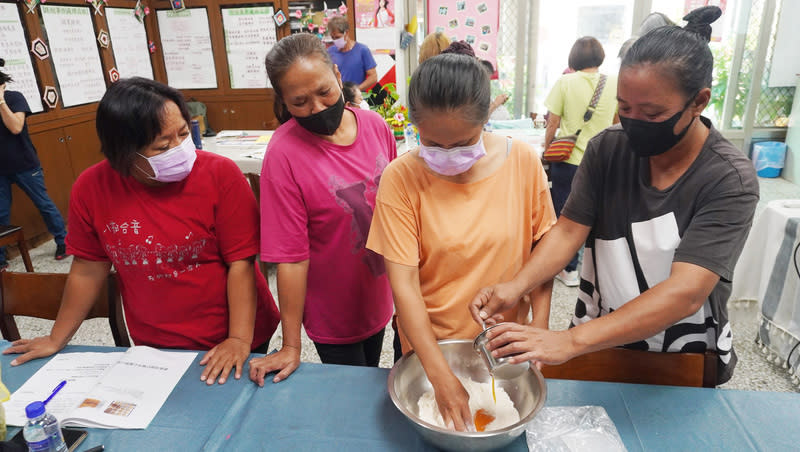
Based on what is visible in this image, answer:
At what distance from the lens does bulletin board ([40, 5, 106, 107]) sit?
4.23 m

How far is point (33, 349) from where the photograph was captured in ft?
4.41

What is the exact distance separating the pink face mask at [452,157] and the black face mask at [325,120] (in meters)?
0.33

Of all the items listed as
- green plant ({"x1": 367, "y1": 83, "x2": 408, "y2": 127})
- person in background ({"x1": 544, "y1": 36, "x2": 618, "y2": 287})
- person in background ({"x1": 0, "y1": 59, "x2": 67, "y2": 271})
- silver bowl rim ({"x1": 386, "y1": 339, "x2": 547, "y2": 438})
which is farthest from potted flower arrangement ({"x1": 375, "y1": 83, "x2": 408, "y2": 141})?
silver bowl rim ({"x1": 386, "y1": 339, "x2": 547, "y2": 438})

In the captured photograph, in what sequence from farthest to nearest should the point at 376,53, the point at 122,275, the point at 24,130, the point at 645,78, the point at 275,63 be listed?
the point at 376,53 → the point at 24,130 → the point at 122,275 → the point at 275,63 → the point at 645,78

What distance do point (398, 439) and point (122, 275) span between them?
Answer: 884 millimetres

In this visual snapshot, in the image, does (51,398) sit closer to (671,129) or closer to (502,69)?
(671,129)

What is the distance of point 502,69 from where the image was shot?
545 centimetres

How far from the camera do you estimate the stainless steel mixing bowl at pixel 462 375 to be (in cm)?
87

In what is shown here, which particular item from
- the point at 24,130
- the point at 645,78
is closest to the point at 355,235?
the point at 645,78

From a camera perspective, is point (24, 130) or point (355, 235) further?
point (24, 130)

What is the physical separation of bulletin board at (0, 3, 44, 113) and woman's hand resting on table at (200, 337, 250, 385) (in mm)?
3783

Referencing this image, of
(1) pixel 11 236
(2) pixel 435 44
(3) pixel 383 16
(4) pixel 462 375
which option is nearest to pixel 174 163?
(4) pixel 462 375

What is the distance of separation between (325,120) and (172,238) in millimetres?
497

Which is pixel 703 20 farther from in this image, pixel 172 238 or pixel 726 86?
pixel 726 86
